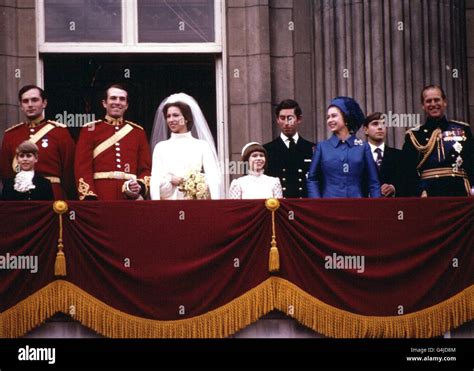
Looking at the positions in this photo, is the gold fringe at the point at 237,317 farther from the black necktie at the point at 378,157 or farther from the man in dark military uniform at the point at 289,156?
the black necktie at the point at 378,157

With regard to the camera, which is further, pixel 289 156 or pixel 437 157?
pixel 289 156

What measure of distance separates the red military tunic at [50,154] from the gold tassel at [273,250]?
263cm

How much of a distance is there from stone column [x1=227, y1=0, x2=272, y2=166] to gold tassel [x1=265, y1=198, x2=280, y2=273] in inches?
164

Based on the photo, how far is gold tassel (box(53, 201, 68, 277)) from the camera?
20.0 metres

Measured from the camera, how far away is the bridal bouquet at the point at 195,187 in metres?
20.8

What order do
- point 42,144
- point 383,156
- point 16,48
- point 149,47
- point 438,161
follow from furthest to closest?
1. point 149,47
2. point 16,48
3. point 42,144
4. point 383,156
5. point 438,161

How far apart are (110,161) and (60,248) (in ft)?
5.75

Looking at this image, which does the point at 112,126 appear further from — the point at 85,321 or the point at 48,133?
the point at 85,321

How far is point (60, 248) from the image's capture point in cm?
2009

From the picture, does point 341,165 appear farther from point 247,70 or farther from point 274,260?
point 247,70

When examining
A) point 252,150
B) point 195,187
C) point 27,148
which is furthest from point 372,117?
point 27,148

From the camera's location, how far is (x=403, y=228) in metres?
20.3

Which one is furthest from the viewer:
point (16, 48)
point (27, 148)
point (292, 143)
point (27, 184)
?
point (16, 48)

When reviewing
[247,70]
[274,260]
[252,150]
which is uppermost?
[247,70]
